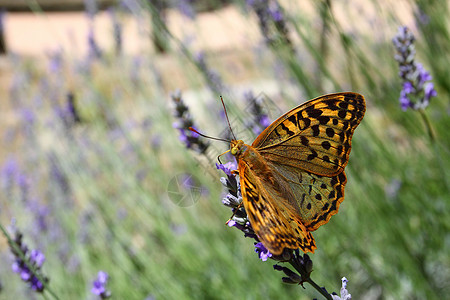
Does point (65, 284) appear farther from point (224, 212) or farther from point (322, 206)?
point (322, 206)

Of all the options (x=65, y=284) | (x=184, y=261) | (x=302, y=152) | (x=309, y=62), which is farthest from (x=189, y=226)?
(x=309, y=62)

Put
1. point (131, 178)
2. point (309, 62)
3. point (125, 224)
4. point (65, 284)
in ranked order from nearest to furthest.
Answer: point (131, 178), point (65, 284), point (125, 224), point (309, 62)

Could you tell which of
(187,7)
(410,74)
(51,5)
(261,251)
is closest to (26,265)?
(261,251)

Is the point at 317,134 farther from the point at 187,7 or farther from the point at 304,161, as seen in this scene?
the point at 187,7

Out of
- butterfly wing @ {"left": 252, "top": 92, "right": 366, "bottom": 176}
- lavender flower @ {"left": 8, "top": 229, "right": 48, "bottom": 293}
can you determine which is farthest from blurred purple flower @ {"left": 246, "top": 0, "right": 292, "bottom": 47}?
lavender flower @ {"left": 8, "top": 229, "right": 48, "bottom": 293}

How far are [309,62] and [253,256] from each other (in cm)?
232

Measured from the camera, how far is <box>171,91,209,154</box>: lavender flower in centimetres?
116

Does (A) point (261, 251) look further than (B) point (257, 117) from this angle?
No

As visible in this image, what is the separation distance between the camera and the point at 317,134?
83 cm

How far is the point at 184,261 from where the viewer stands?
7.40 ft

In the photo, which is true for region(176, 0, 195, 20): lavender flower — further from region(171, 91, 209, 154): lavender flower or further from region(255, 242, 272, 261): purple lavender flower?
region(255, 242, 272, 261): purple lavender flower

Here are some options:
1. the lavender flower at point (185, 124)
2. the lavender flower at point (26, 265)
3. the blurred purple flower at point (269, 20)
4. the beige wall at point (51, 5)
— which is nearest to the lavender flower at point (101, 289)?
the lavender flower at point (26, 265)

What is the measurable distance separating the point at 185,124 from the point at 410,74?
0.63 meters

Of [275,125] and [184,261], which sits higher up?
[275,125]
